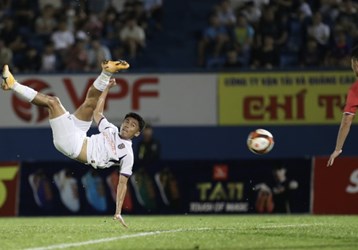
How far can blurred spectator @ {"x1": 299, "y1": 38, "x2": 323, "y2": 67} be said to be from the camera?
1009 inches

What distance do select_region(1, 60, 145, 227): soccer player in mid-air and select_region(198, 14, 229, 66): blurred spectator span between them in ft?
35.1

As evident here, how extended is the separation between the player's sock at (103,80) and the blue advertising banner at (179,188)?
737cm

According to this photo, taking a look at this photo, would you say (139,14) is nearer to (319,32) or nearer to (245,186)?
(319,32)

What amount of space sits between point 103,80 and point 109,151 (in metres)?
1.06

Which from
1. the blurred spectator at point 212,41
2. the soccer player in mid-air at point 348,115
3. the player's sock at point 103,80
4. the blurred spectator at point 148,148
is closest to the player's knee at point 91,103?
the player's sock at point 103,80

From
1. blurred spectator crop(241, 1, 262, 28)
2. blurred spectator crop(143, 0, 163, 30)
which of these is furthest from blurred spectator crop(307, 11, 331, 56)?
blurred spectator crop(143, 0, 163, 30)

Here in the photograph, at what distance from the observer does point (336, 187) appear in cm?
2186

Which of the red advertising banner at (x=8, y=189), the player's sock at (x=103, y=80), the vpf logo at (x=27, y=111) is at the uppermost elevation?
the player's sock at (x=103, y=80)

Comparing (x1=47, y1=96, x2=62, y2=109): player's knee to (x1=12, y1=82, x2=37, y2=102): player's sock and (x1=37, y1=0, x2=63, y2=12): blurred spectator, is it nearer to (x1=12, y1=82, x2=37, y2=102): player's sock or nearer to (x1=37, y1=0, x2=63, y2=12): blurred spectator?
(x1=12, y1=82, x2=37, y2=102): player's sock

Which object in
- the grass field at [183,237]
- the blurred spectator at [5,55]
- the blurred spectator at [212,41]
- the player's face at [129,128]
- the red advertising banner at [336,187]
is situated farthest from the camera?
the blurred spectator at [5,55]

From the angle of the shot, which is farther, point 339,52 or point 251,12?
point 251,12

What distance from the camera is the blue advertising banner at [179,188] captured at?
22.0 m

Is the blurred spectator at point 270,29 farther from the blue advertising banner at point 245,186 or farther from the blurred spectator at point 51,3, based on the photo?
the blurred spectator at point 51,3

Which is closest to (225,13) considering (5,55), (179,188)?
(5,55)
